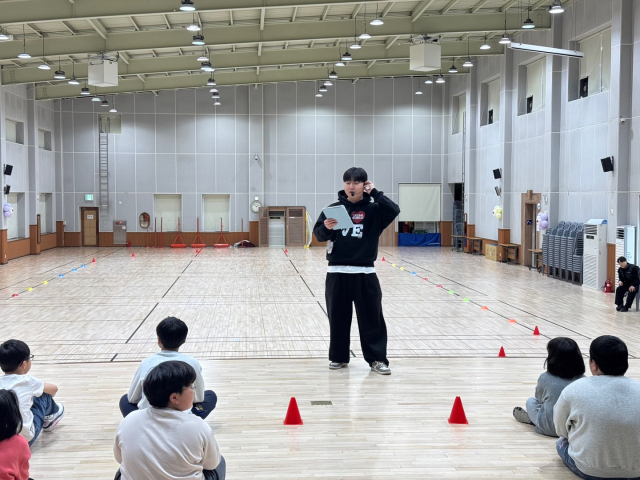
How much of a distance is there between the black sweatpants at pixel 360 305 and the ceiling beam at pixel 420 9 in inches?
542

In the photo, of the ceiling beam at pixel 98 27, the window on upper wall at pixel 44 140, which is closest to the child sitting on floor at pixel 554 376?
the ceiling beam at pixel 98 27

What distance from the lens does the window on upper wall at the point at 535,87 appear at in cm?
2259

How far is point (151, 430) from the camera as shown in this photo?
11.3 feet

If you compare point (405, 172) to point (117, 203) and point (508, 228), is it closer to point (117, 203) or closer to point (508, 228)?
point (508, 228)

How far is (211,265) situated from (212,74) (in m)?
10.4

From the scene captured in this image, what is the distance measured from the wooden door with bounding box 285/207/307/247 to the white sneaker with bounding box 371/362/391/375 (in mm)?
25869

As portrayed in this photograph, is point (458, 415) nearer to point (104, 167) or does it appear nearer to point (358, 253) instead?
point (358, 253)

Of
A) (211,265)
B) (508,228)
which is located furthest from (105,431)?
(508,228)

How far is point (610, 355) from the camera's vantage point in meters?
4.47

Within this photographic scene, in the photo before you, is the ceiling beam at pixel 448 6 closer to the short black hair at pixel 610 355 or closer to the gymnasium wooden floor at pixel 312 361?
the gymnasium wooden floor at pixel 312 361

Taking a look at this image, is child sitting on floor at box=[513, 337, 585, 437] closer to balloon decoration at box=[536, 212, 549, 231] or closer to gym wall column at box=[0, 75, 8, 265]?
balloon decoration at box=[536, 212, 549, 231]

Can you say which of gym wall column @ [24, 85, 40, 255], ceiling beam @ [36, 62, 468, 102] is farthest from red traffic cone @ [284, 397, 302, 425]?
ceiling beam @ [36, 62, 468, 102]

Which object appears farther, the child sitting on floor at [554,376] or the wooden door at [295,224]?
the wooden door at [295,224]

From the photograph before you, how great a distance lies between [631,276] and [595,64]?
790 centimetres
